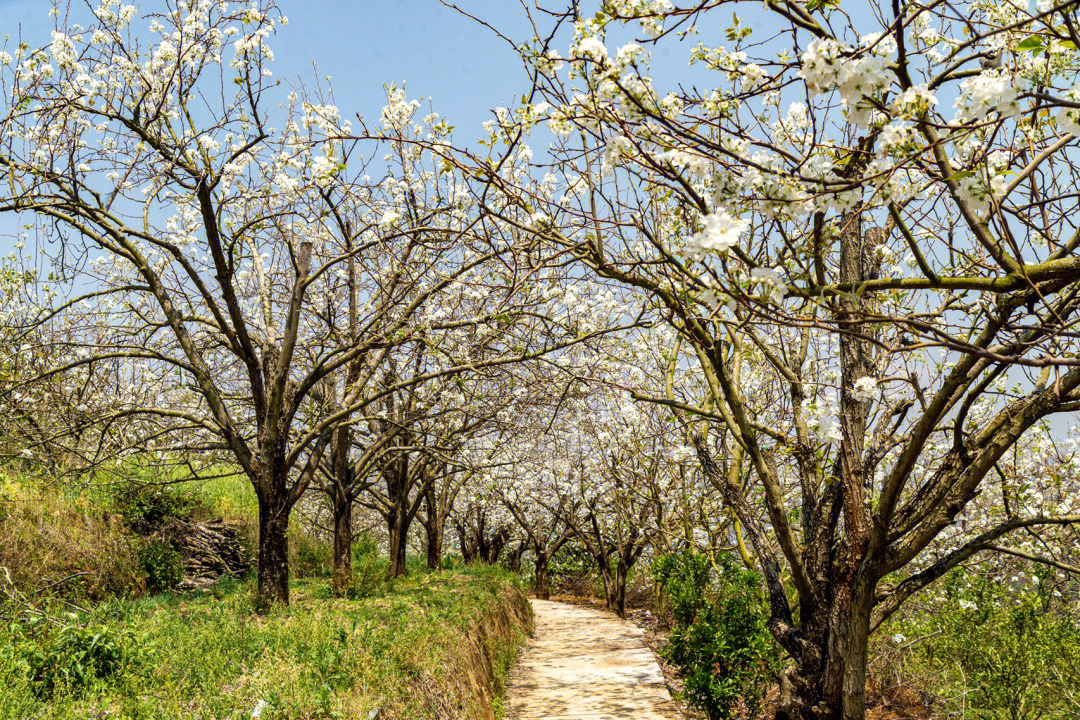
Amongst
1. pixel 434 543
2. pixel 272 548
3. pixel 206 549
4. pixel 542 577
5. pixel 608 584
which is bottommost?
pixel 542 577

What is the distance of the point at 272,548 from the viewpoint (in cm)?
807

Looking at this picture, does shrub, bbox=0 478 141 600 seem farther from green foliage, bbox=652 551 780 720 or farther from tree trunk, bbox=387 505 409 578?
green foliage, bbox=652 551 780 720

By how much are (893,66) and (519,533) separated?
2660cm

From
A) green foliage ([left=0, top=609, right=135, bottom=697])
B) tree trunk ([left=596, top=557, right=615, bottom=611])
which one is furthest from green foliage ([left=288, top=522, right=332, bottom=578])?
green foliage ([left=0, top=609, right=135, bottom=697])

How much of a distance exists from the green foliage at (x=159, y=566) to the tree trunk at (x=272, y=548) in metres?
2.31

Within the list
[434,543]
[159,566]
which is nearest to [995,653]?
[159,566]

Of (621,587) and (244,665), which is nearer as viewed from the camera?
(244,665)

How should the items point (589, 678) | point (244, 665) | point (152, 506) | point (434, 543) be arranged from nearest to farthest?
point (244, 665), point (589, 678), point (152, 506), point (434, 543)

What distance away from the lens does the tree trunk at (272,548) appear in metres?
7.97

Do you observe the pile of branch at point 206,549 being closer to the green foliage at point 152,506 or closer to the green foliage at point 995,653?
the green foliage at point 152,506

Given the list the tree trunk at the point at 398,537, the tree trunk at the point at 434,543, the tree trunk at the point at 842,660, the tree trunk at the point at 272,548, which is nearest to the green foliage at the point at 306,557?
the tree trunk at the point at 398,537

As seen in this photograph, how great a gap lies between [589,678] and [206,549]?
6379mm

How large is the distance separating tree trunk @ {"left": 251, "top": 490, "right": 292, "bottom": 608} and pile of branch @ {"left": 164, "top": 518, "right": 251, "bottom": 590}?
297 cm

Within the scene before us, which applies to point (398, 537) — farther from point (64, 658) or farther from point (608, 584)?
point (64, 658)
